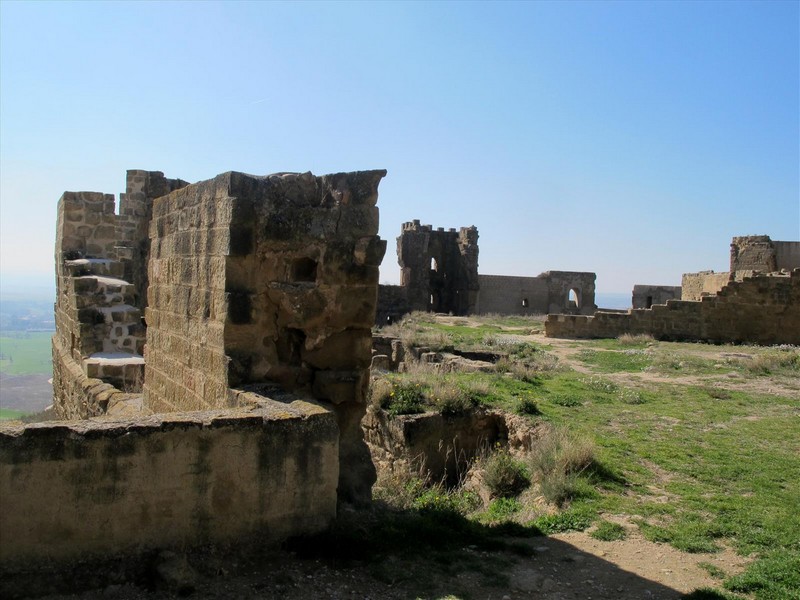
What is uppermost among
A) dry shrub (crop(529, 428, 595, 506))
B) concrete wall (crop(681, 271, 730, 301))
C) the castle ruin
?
concrete wall (crop(681, 271, 730, 301))

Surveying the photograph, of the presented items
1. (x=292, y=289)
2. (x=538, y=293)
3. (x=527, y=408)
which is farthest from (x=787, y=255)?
(x=292, y=289)

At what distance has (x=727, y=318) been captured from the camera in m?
19.8

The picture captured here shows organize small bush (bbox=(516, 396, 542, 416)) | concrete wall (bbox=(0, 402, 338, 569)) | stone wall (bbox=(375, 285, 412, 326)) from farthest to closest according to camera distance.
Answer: stone wall (bbox=(375, 285, 412, 326))
small bush (bbox=(516, 396, 542, 416))
concrete wall (bbox=(0, 402, 338, 569))

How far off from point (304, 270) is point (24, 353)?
86538 millimetres

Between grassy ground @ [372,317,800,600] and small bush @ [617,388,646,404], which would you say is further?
small bush @ [617,388,646,404]

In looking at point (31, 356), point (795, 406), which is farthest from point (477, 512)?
point (31, 356)

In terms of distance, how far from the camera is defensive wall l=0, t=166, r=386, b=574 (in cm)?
356

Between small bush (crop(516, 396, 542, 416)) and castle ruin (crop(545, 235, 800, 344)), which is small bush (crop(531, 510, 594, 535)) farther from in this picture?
castle ruin (crop(545, 235, 800, 344))

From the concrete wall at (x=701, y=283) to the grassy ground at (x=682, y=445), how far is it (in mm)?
7590

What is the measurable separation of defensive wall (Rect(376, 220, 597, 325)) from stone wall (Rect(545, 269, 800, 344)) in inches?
637

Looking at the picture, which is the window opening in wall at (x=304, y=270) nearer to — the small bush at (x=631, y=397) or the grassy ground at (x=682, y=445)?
the grassy ground at (x=682, y=445)

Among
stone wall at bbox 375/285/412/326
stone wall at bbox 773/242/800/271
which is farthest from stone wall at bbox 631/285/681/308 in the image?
stone wall at bbox 375/285/412/326

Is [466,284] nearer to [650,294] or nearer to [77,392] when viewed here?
[650,294]

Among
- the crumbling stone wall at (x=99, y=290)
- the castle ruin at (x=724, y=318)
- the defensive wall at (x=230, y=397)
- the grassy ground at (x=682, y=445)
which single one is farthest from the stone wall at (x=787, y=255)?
the defensive wall at (x=230, y=397)
